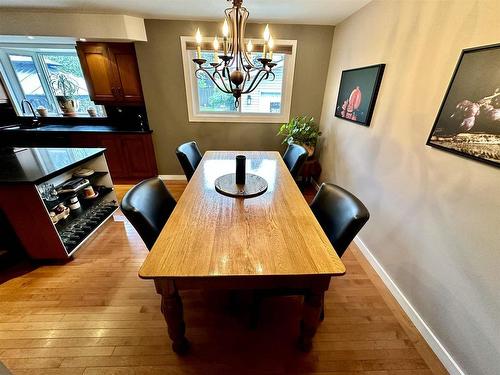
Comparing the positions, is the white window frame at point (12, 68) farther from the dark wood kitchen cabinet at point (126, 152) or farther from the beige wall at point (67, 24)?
the dark wood kitchen cabinet at point (126, 152)

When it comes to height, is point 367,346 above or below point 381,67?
below

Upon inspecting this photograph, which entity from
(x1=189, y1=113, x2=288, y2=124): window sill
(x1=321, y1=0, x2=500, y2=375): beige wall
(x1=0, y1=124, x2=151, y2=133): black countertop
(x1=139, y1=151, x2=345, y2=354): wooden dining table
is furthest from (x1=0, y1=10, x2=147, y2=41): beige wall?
(x1=321, y1=0, x2=500, y2=375): beige wall

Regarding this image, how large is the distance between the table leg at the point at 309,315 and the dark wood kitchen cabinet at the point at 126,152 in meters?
3.30

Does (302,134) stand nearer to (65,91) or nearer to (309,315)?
(309,315)

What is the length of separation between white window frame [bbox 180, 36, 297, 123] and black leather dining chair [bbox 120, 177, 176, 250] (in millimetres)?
2233

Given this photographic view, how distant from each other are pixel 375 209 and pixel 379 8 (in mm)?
1909

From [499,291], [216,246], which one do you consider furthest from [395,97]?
[216,246]

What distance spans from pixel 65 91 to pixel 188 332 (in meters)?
4.58

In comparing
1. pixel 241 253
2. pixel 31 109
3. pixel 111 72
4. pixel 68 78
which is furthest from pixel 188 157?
pixel 31 109

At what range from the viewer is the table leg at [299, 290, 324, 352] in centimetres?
104

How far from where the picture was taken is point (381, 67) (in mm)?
1825

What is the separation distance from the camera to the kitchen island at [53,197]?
1.56 metres

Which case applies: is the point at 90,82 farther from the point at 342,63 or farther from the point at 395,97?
the point at 395,97

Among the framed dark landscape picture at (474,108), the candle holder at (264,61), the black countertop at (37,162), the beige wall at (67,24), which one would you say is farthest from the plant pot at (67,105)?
the framed dark landscape picture at (474,108)
